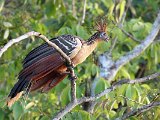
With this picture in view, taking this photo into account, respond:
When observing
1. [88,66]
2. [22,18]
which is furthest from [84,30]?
[22,18]

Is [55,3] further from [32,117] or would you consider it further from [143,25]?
[32,117]

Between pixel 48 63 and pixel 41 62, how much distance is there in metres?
0.05

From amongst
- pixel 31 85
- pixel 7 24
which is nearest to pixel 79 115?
pixel 31 85

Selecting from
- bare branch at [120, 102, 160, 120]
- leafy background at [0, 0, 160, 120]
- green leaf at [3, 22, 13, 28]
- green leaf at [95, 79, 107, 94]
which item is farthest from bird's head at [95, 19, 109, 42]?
green leaf at [3, 22, 13, 28]

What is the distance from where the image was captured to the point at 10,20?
5.44 metres

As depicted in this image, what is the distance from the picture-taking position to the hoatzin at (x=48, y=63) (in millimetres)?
3684

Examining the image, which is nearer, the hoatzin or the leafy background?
the hoatzin

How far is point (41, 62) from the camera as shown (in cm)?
375

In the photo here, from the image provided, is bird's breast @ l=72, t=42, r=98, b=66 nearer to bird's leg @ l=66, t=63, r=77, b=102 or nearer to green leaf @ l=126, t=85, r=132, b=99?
bird's leg @ l=66, t=63, r=77, b=102

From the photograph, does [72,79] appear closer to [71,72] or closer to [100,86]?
[71,72]

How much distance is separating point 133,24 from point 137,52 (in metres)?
0.31

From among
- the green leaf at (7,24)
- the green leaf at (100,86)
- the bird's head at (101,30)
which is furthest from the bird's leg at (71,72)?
the green leaf at (7,24)

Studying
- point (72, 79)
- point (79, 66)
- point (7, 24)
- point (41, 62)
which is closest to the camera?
point (72, 79)

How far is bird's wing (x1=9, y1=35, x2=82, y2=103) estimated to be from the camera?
3.66 metres
